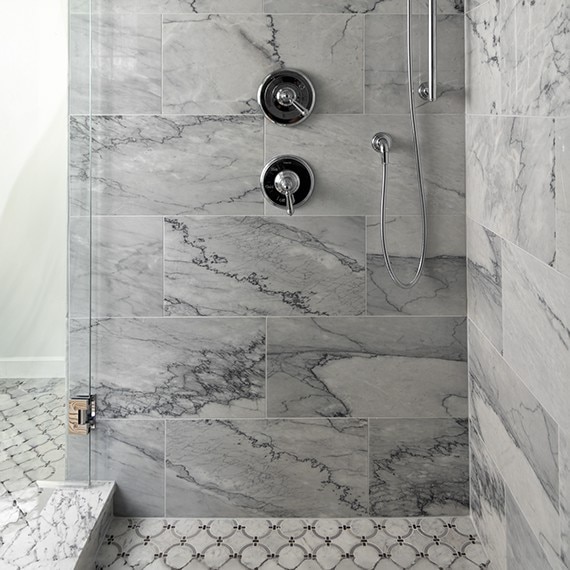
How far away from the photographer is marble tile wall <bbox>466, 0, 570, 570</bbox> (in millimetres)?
1328

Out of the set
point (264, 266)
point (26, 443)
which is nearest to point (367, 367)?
point (264, 266)

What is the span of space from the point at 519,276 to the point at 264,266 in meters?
0.81

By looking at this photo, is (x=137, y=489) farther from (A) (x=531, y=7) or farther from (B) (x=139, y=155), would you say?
(A) (x=531, y=7)

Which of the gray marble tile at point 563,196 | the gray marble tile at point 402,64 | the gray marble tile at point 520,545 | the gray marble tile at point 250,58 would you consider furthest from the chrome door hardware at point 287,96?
the gray marble tile at point 520,545

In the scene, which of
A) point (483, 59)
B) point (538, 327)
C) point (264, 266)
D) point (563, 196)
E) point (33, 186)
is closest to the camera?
point (563, 196)

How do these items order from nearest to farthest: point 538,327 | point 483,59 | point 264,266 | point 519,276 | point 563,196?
point 563,196 < point 538,327 < point 519,276 < point 483,59 < point 264,266

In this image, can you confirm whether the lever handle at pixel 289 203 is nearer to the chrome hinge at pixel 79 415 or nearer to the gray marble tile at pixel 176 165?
the gray marble tile at pixel 176 165

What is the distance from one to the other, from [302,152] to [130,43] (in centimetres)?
61

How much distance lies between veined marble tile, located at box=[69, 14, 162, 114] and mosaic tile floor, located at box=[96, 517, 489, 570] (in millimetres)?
1292

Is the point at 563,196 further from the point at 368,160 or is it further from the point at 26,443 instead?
the point at 26,443

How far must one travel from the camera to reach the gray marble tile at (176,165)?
2.07 meters

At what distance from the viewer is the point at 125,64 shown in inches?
81.0

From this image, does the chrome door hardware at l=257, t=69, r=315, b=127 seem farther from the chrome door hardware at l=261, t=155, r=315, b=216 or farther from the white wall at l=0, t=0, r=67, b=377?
the white wall at l=0, t=0, r=67, b=377

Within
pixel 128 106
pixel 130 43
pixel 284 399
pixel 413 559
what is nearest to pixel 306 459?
pixel 284 399
